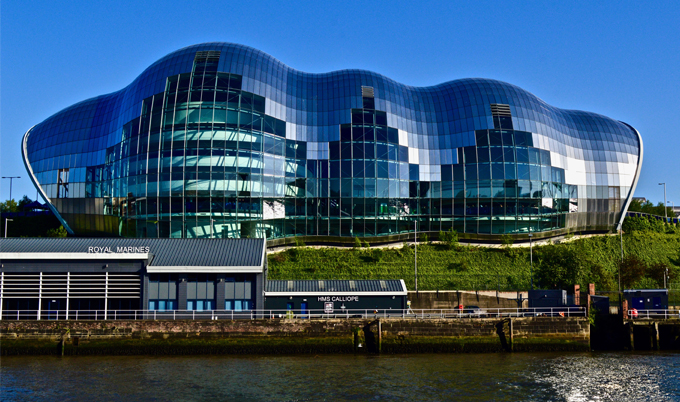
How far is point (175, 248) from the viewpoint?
60.2 m

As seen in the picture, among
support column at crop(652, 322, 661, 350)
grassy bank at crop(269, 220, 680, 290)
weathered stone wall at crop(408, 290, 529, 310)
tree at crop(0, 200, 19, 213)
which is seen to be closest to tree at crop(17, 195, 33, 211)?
tree at crop(0, 200, 19, 213)

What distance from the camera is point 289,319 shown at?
5312 centimetres

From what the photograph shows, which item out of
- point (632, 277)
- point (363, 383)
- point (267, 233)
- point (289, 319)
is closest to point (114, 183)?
point (267, 233)

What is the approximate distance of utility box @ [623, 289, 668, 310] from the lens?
59500 mm

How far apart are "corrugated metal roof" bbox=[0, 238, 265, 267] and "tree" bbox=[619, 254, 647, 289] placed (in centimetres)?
4844

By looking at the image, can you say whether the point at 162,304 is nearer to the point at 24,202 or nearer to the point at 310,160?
the point at 310,160

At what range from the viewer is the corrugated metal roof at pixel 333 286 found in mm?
59625

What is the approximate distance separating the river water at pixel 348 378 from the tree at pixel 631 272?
29.3 meters

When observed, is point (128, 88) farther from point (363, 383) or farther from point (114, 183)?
point (363, 383)

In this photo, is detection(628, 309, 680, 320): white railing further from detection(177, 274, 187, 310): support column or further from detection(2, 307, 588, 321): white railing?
detection(177, 274, 187, 310): support column

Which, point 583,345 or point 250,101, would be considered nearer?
point 583,345

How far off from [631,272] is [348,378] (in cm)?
5311

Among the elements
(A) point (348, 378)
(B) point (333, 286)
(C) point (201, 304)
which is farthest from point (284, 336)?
(A) point (348, 378)

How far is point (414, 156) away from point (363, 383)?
5962 centimetres
